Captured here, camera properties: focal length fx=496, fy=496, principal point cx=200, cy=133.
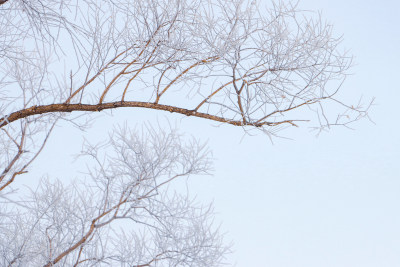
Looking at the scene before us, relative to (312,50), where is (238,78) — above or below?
below

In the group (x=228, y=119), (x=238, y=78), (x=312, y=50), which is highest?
(x=312, y=50)

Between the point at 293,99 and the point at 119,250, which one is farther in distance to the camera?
the point at 119,250

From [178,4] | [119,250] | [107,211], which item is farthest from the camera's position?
[119,250]

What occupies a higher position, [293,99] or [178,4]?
[178,4]

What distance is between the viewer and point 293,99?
197 centimetres

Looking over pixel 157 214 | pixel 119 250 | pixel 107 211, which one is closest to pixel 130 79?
pixel 157 214

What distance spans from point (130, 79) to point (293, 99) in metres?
0.68

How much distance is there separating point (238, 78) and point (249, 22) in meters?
0.29

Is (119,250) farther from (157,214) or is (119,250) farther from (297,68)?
(297,68)

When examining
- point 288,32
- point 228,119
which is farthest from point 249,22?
point 228,119

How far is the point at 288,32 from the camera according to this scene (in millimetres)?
2186

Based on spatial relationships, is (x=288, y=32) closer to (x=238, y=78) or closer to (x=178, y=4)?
(x=238, y=78)

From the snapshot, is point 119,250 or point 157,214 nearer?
point 157,214

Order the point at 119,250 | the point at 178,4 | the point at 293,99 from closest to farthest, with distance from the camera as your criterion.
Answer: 1. the point at 293,99
2. the point at 178,4
3. the point at 119,250
